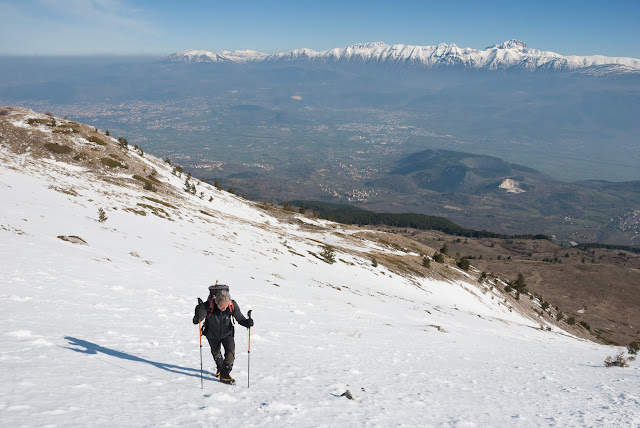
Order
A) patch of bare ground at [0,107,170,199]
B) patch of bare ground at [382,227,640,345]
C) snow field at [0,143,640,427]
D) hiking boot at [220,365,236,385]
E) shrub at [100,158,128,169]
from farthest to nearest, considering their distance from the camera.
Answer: patch of bare ground at [382,227,640,345] → shrub at [100,158,128,169] → patch of bare ground at [0,107,170,199] → hiking boot at [220,365,236,385] → snow field at [0,143,640,427]

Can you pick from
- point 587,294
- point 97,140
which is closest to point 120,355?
point 97,140

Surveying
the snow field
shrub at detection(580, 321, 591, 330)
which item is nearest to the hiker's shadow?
the snow field

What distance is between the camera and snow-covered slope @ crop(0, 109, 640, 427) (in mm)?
7648

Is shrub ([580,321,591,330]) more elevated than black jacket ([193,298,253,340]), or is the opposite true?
black jacket ([193,298,253,340])

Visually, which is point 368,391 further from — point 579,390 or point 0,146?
point 0,146

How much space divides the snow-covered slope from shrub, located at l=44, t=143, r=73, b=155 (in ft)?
86.7

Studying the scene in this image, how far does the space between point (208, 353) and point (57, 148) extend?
212 feet

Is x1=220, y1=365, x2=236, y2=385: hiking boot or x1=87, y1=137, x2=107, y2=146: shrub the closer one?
x1=220, y1=365, x2=236, y2=385: hiking boot

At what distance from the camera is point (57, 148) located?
59094 mm

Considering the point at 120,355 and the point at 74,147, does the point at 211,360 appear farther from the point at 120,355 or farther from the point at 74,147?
the point at 74,147

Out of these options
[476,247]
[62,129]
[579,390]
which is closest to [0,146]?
[62,129]

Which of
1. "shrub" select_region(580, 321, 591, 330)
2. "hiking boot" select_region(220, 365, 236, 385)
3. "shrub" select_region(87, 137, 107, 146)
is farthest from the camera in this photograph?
"shrub" select_region(87, 137, 107, 146)

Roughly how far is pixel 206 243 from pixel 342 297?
15839mm

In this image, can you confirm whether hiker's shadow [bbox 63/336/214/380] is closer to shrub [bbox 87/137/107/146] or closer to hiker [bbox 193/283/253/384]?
hiker [bbox 193/283/253/384]
